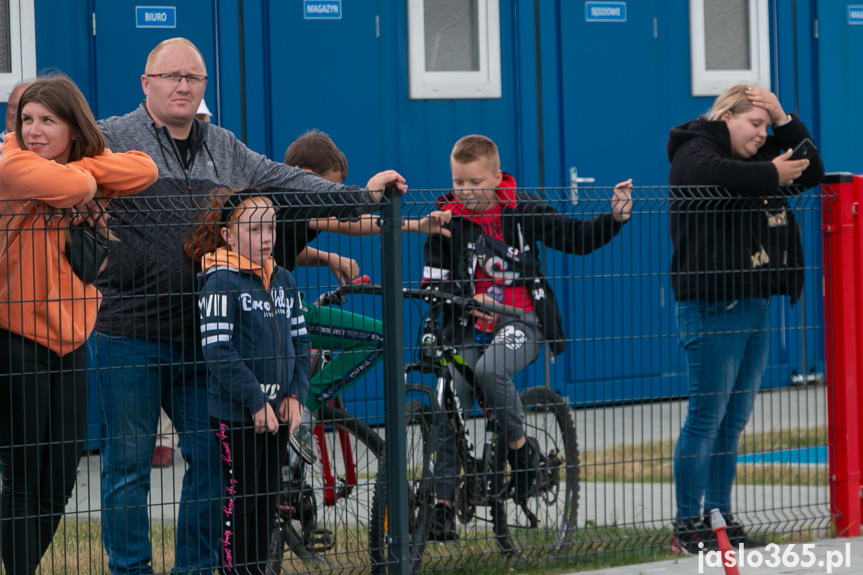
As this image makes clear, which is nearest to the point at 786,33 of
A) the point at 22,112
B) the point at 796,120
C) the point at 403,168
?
the point at 403,168

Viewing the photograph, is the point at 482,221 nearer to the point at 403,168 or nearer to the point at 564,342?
the point at 564,342

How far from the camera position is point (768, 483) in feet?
16.8

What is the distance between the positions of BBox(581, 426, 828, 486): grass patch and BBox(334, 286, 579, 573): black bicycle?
0.45 feet

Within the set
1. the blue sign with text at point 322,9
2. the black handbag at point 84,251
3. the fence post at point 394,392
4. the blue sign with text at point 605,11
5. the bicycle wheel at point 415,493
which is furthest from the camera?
the blue sign with text at point 605,11

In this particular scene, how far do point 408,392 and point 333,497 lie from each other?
0.48 m

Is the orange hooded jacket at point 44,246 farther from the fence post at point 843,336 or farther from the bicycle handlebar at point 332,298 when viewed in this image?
the fence post at point 843,336

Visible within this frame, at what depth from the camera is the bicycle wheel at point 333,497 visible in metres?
4.30

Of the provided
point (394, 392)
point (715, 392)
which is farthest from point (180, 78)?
point (715, 392)

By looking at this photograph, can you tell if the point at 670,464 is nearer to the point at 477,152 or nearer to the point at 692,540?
the point at 692,540

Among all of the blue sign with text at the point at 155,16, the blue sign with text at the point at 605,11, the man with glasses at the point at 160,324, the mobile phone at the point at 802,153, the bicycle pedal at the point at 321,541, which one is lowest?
the bicycle pedal at the point at 321,541

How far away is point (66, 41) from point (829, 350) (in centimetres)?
439

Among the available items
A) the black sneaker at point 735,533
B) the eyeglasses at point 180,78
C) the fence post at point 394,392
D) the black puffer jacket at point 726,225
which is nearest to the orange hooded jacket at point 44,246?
the eyeglasses at point 180,78

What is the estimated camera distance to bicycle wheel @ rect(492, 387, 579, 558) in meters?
4.46

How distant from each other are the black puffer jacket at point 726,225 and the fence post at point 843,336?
9.4 inches
